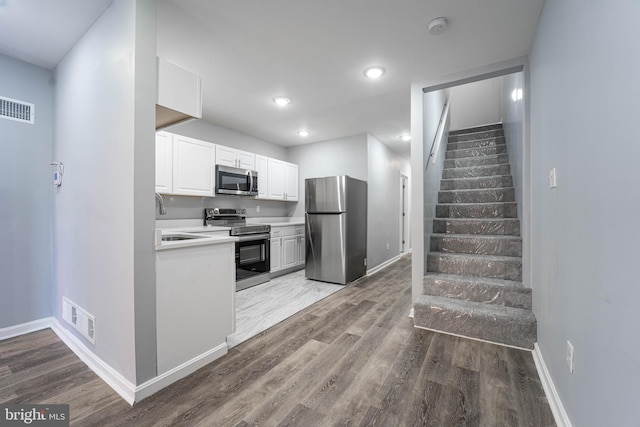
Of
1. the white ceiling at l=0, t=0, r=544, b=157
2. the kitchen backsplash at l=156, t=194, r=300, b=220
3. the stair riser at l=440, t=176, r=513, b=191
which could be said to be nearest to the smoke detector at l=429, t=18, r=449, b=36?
the white ceiling at l=0, t=0, r=544, b=157

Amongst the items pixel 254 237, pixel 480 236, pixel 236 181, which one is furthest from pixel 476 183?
pixel 236 181

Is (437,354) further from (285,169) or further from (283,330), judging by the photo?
(285,169)

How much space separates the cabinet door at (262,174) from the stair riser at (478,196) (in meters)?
2.83

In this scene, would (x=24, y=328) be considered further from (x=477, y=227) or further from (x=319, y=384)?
(x=477, y=227)

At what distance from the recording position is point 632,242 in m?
0.83

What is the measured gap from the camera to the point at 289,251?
4.62 metres

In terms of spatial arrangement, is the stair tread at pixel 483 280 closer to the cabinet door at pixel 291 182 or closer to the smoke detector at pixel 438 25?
the smoke detector at pixel 438 25

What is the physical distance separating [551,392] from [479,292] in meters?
1.08

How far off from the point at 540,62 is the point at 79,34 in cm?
348

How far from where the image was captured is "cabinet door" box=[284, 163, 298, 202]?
16.7 ft

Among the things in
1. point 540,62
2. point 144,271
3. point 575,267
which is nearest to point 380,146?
point 540,62

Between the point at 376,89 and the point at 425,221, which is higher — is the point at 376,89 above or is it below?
above

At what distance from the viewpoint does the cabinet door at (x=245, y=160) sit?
4133mm

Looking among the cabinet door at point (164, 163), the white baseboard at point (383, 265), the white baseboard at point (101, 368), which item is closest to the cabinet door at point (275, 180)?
the cabinet door at point (164, 163)
